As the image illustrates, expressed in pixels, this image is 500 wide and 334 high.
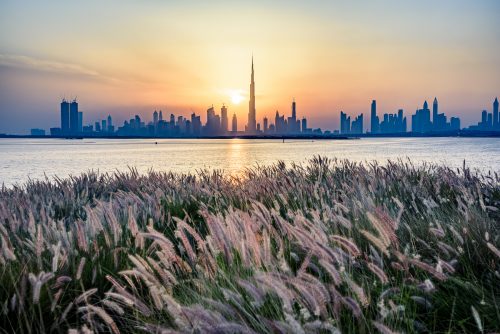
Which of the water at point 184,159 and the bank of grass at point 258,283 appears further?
the water at point 184,159

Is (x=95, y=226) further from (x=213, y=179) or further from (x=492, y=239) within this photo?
(x=213, y=179)

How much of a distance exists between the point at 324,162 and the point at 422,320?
9.52 meters

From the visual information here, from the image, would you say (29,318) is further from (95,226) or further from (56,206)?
(56,206)

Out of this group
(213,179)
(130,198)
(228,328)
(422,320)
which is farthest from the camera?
(213,179)

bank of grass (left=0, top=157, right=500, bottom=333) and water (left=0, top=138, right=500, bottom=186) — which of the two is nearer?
bank of grass (left=0, top=157, right=500, bottom=333)

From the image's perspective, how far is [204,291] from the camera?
279 centimetres

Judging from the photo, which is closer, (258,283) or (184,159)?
(258,283)

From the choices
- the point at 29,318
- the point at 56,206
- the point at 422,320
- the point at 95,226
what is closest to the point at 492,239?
the point at 422,320

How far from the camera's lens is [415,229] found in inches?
171

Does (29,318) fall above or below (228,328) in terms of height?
below

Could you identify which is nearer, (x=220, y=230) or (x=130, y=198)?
(x=220, y=230)

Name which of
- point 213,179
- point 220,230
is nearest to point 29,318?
point 220,230

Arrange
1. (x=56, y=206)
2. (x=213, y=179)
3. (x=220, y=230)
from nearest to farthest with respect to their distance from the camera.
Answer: (x=220, y=230)
(x=56, y=206)
(x=213, y=179)

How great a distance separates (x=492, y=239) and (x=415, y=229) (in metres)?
0.79
